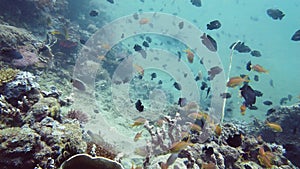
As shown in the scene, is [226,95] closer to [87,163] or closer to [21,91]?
[21,91]

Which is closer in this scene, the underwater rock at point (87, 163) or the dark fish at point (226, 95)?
the underwater rock at point (87, 163)

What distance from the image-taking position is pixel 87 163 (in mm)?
2658

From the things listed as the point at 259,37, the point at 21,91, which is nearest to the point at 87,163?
the point at 21,91

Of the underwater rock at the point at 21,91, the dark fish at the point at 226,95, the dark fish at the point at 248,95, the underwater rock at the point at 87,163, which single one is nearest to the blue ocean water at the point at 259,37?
the dark fish at the point at 226,95

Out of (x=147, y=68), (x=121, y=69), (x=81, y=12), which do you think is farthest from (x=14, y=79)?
(x=147, y=68)

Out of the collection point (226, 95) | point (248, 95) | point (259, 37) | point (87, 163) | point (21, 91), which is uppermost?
point (259, 37)

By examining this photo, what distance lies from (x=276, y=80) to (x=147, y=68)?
104 feet

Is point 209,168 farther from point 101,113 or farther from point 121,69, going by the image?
point 121,69

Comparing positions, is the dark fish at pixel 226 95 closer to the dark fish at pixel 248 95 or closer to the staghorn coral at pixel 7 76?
the dark fish at pixel 248 95

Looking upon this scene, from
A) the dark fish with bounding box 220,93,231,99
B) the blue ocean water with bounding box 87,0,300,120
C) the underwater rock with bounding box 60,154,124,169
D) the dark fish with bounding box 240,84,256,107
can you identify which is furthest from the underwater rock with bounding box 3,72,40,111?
the blue ocean water with bounding box 87,0,300,120

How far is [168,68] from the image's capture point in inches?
1270

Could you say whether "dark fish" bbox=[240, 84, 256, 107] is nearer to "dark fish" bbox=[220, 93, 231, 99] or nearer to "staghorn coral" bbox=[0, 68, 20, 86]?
"dark fish" bbox=[220, 93, 231, 99]

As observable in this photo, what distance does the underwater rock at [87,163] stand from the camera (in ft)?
8.57

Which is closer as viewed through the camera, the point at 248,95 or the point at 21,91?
the point at 21,91
